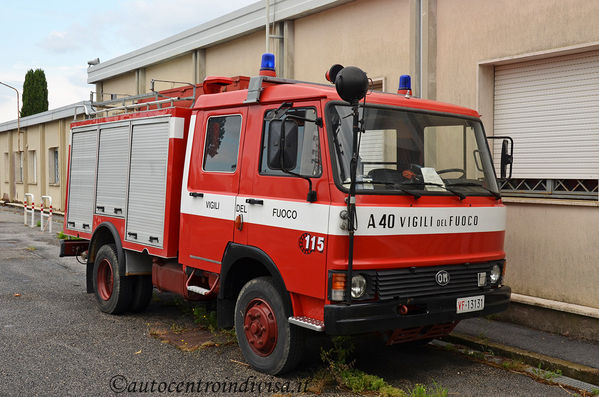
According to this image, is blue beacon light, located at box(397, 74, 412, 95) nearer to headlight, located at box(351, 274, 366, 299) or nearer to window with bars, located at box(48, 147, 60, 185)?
headlight, located at box(351, 274, 366, 299)

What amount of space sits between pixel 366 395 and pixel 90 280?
488cm

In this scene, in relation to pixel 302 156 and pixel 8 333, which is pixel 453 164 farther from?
pixel 8 333

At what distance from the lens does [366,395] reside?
17.9 ft

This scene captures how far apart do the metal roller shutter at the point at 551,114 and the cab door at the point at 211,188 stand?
3859 mm

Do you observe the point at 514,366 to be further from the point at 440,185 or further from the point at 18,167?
the point at 18,167

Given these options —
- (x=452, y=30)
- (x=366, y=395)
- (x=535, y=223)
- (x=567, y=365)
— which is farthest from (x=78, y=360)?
(x=452, y=30)

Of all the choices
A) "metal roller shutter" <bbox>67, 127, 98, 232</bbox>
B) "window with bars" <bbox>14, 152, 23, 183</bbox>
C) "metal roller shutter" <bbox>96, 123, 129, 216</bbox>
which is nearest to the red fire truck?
"metal roller shutter" <bbox>96, 123, 129, 216</bbox>

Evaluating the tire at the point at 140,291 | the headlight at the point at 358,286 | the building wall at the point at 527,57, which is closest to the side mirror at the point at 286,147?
the headlight at the point at 358,286

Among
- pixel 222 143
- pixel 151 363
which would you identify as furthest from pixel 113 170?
pixel 151 363

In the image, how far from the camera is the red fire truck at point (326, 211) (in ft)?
17.4

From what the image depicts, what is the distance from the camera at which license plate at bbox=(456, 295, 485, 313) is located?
18.8 feet

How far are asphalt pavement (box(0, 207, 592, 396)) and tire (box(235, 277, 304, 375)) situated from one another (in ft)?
0.49

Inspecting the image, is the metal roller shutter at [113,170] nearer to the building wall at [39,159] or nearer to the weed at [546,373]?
the weed at [546,373]

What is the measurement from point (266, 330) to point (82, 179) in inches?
185
